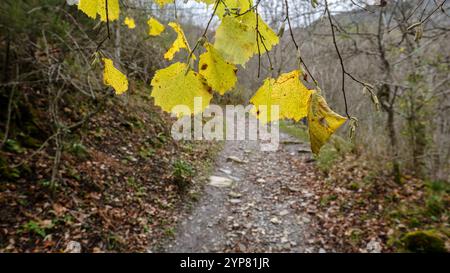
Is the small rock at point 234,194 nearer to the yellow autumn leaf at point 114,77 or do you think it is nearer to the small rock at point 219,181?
the small rock at point 219,181

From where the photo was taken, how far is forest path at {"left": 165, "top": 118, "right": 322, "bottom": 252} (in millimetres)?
3887

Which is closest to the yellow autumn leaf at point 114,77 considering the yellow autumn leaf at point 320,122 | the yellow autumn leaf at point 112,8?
the yellow autumn leaf at point 112,8

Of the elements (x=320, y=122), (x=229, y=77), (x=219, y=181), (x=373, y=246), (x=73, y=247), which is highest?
(x=229, y=77)

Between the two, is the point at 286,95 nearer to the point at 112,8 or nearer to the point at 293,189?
the point at 112,8

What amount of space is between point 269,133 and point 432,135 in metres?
5.47

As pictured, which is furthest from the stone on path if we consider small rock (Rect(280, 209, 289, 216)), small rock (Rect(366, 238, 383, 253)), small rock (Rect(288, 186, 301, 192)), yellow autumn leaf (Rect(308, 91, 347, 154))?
yellow autumn leaf (Rect(308, 91, 347, 154))

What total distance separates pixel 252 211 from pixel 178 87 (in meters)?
4.26

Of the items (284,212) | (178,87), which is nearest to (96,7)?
(178,87)

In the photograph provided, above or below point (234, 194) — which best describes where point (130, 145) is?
above

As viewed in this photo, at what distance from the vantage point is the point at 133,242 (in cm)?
353

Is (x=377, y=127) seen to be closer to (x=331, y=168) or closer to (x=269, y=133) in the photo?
(x=331, y=168)

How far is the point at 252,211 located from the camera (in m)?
4.70

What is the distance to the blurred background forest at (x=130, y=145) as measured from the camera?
3359mm

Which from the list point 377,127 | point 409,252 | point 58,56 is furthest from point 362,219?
point 58,56
